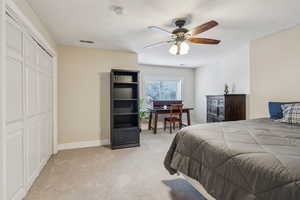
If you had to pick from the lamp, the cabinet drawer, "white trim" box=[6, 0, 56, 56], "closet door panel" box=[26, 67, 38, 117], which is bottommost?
the cabinet drawer

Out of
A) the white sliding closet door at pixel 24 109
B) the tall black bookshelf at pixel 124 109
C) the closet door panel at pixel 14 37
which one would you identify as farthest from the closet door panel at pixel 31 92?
the tall black bookshelf at pixel 124 109

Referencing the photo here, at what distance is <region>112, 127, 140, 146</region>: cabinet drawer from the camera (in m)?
3.36

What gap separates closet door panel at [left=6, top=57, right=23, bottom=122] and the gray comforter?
1.80 m

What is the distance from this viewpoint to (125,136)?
3.44 m

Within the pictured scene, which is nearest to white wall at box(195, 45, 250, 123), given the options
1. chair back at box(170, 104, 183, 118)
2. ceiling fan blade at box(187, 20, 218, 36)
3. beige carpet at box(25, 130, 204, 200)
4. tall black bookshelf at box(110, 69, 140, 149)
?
chair back at box(170, 104, 183, 118)

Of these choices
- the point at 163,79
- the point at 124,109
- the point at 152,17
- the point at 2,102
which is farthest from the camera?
the point at 163,79

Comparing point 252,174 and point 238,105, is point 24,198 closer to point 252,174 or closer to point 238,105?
point 252,174

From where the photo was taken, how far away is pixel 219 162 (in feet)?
3.98

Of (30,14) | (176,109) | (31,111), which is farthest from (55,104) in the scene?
(176,109)

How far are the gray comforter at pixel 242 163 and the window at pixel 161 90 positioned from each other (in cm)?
402

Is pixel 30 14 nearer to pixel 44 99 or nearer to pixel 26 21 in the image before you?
pixel 26 21

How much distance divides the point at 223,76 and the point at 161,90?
7.42ft

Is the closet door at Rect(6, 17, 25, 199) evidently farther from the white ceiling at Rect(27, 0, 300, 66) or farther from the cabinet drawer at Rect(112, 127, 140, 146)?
the cabinet drawer at Rect(112, 127, 140, 146)

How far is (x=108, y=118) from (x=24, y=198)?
2098mm
